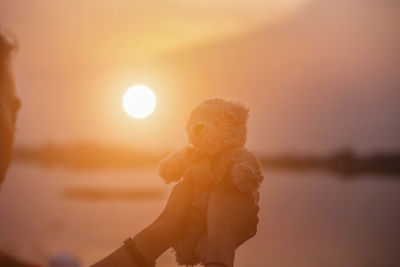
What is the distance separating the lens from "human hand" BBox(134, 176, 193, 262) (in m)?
1.33

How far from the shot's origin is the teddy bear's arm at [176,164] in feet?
5.09

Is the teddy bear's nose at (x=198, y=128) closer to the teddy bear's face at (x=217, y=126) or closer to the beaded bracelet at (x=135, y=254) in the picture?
the teddy bear's face at (x=217, y=126)

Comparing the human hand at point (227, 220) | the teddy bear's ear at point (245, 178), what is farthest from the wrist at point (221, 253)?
the teddy bear's ear at point (245, 178)

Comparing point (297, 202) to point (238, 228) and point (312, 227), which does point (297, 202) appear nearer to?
point (312, 227)

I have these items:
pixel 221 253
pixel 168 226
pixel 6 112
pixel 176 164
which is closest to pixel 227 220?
pixel 221 253

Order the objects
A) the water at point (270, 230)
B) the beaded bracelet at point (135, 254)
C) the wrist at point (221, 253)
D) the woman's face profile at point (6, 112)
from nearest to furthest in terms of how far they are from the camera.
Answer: the woman's face profile at point (6, 112)
the wrist at point (221, 253)
the beaded bracelet at point (135, 254)
the water at point (270, 230)

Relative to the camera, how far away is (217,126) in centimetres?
150

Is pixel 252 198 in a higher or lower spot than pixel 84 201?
lower

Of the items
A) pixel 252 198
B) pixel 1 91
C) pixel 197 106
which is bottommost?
pixel 252 198

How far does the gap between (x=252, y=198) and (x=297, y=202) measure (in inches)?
376

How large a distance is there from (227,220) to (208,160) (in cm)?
26

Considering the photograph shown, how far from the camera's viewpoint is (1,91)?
3.51ft

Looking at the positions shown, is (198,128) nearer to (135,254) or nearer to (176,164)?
(176,164)

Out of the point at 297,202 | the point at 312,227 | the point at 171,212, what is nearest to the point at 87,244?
the point at 312,227
